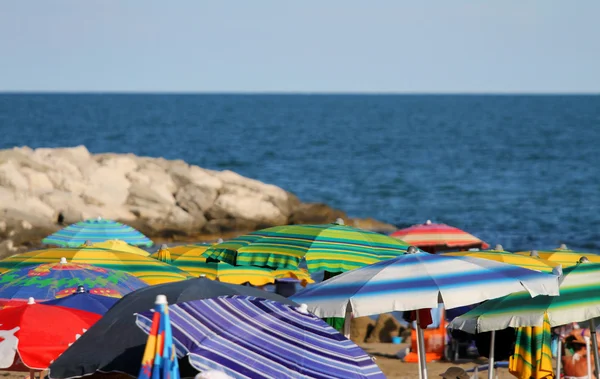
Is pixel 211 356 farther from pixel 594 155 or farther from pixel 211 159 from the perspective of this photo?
pixel 594 155

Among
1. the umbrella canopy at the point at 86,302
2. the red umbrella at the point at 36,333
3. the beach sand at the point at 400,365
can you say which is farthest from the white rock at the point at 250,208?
the red umbrella at the point at 36,333

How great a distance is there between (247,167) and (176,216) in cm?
3492

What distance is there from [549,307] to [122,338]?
445 centimetres

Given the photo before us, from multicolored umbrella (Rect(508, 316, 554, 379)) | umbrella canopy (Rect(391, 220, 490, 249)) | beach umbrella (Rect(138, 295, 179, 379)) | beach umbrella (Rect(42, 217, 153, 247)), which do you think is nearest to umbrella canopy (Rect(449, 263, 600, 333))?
multicolored umbrella (Rect(508, 316, 554, 379))

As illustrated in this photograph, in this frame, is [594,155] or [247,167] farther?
[594,155]

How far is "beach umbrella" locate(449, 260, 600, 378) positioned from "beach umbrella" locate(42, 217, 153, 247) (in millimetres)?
9092

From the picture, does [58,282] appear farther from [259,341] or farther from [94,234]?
[94,234]

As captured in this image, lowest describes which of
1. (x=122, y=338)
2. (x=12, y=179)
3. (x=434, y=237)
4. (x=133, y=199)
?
(x=133, y=199)

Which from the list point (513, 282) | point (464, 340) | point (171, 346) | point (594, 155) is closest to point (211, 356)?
point (171, 346)

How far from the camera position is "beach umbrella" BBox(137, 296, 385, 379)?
694 centimetres

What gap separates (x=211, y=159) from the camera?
7681 cm

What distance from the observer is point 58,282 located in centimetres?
1016

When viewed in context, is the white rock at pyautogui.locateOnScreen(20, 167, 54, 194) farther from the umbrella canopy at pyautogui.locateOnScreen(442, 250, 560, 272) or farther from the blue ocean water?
the umbrella canopy at pyautogui.locateOnScreen(442, 250, 560, 272)

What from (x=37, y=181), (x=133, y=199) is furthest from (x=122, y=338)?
(x=133, y=199)
